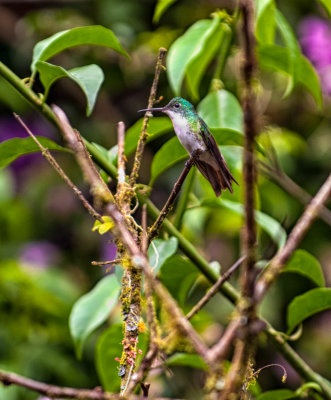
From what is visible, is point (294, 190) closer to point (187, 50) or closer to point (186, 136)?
point (186, 136)

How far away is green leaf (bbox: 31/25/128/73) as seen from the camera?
1.00 metres

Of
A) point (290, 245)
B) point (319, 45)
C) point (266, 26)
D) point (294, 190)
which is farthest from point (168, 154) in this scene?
point (319, 45)

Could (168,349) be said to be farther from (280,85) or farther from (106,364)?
(280,85)

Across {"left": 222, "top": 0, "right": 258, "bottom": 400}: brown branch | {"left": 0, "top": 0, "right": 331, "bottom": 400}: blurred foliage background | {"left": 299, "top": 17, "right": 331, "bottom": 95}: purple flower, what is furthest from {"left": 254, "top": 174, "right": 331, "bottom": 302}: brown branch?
{"left": 299, "top": 17, "right": 331, "bottom": 95}: purple flower

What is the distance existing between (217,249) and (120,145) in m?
2.12

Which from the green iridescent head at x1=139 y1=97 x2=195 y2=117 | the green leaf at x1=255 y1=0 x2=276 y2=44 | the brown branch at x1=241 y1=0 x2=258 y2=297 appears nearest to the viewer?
the brown branch at x1=241 y1=0 x2=258 y2=297

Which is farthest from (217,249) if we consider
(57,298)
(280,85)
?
(57,298)

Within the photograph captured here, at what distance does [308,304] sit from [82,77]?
51 centimetres

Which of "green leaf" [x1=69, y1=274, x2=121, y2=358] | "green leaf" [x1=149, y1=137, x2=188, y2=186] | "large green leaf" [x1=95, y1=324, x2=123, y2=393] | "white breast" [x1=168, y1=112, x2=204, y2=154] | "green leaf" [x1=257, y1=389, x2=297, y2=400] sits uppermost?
"white breast" [x1=168, y1=112, x2=204, y2=154]

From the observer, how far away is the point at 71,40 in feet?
3.42

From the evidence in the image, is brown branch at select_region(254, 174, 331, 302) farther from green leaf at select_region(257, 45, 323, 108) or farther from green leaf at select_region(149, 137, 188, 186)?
green leaf at select_region(257, 45, 323, 108)

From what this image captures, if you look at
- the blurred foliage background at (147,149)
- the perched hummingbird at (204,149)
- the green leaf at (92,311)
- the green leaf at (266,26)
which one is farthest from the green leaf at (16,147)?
the blurred foliage background at (147,149)

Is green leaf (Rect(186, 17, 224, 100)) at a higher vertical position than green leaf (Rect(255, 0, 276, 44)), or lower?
lower

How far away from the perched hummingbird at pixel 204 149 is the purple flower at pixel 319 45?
148 cm
